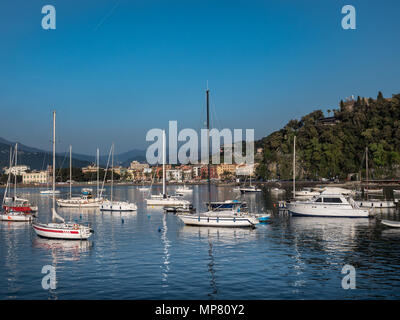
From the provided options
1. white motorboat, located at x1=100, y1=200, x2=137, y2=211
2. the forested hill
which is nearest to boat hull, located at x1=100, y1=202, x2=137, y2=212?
white motorboat, located at x1=100, y1=200, x2=137, y2=211

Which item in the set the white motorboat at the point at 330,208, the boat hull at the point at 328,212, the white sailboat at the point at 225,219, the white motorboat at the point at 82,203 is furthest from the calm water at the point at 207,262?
the white motorboat at the point at 82,203

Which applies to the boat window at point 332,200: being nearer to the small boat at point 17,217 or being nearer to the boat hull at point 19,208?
the small boat at point 17,217

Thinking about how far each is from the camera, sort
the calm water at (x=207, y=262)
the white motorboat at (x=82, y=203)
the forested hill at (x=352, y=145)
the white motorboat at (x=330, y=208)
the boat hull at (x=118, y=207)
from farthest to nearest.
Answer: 1. the forested hill at (x=352, y=145)
2. the white motorboat at (x=82, y=203)
3. the boat hull at (x=118, y=207)
4. the white motorboat at (x=330, y=208)
5. the calm water at (x=207, y=262)

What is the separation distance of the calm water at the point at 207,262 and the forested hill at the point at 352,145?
5022 inches

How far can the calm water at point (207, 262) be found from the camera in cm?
2144

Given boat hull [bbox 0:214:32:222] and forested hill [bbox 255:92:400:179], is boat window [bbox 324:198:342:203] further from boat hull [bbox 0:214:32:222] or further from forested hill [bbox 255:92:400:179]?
forested hill [bbox 255:92:400:179]

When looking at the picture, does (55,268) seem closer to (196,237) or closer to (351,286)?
(196,237)

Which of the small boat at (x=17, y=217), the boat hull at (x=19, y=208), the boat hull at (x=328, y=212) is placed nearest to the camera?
the boat hull at (x=328, y=212)

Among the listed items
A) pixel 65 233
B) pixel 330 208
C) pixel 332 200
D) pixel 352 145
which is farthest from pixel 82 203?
pixel 352 145

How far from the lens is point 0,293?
840 inches

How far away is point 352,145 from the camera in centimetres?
17675

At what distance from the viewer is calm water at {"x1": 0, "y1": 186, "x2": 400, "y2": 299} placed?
844 inches
